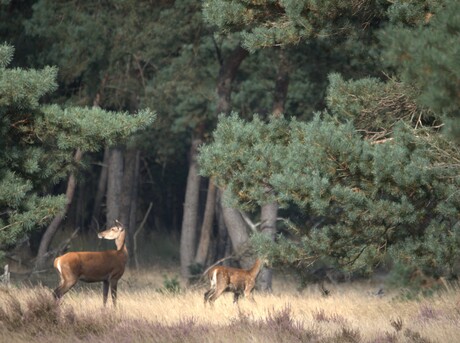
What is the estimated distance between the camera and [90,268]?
57.4 ft

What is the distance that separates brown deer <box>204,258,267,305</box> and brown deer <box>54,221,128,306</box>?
5.09ft

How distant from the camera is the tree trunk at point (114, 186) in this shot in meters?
30.5

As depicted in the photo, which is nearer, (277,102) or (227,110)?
(277,102)

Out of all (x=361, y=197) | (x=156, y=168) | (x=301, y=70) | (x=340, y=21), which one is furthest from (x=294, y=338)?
(x=156, y=168)

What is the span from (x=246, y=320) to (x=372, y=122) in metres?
4.25

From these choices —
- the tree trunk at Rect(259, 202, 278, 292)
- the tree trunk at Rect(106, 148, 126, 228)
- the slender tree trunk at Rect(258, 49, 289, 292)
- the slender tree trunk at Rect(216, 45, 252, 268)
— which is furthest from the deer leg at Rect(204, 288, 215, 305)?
the tree trunk at Rect(106, 148, 126, 228)

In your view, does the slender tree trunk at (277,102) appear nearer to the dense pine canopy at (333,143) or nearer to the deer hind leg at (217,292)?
the dense pine canopy at (333,143)

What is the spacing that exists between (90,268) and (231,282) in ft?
8.23

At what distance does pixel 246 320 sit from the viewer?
1284cm

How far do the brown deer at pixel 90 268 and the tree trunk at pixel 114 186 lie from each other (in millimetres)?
12264

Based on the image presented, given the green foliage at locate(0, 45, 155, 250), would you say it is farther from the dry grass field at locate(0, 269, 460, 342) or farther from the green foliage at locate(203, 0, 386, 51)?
the green foliage at locate(203, 0, 386, 51)

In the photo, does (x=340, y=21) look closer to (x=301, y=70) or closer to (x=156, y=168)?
(x=301, y=70)

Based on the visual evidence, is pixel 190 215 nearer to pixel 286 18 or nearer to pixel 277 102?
pixel 277 102

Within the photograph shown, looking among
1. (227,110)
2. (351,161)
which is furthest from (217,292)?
(227,110)
